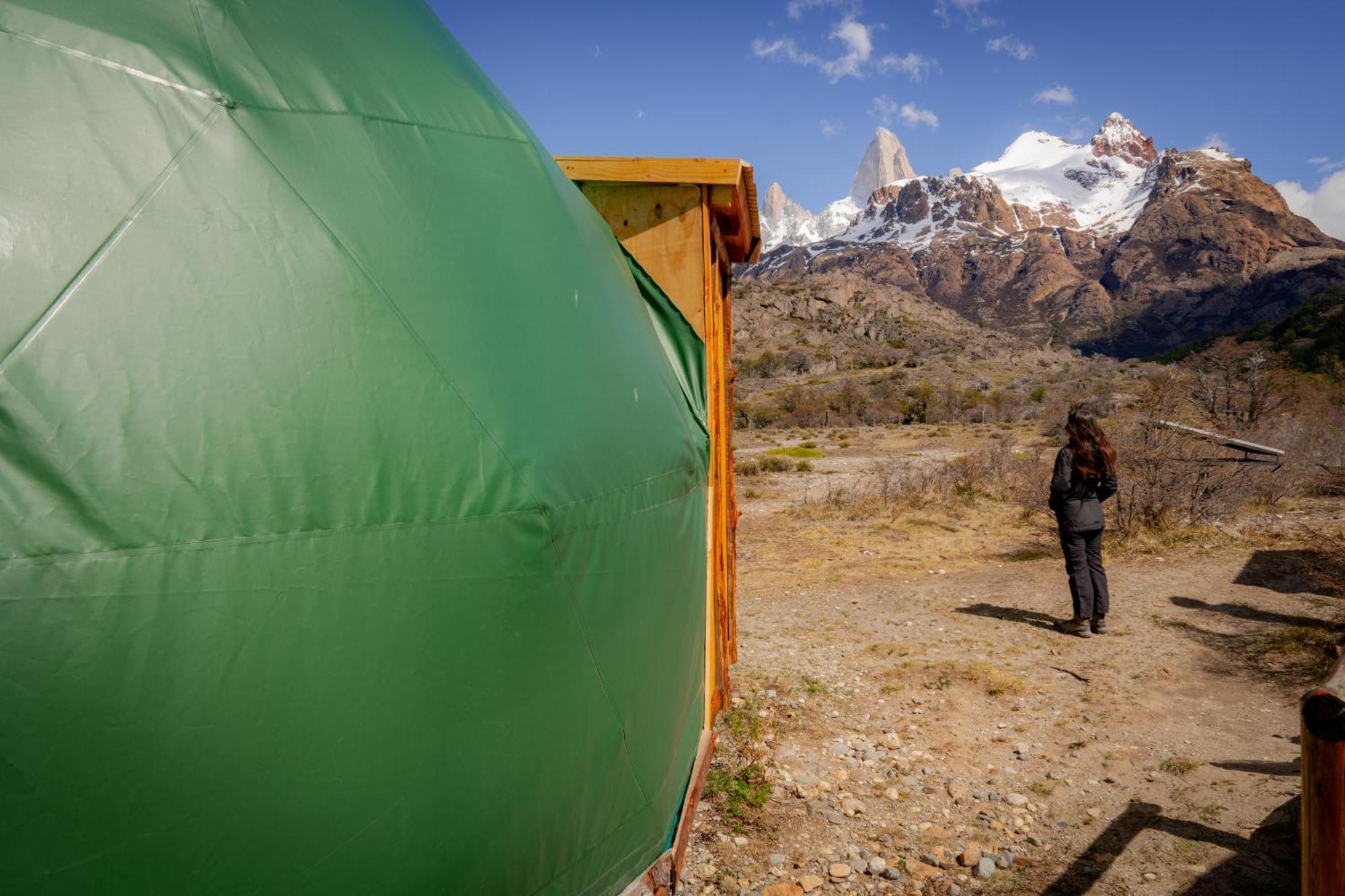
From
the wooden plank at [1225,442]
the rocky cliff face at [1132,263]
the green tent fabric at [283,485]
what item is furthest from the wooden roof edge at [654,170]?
the rocky cliff face at [1132,263]

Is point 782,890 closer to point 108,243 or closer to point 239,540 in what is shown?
point 239,540

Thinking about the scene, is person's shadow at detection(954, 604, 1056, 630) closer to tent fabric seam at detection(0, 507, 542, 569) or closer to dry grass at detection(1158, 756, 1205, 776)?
dry grass at detection(1158, 756, 1205, 776)

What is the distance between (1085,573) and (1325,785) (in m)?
4.59

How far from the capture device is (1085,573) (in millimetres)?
6051

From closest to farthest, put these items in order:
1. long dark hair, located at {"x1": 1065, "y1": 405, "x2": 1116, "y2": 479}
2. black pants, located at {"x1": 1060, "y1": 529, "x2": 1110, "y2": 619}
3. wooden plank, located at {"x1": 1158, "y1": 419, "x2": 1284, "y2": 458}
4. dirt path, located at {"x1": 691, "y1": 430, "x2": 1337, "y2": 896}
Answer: dirt path, located at {"x1": 691, "y1": 430, "x2": 1337, "y2": 896}
long dark hair, located at {"x1": 1065, "y1": 405, "x2": 1116, "y2": 479}
black pants, located at {"x1": 1060, "y1": 529, "x2": 1110, "y2": 619}
wooden plank, located at {"x1": 1158, "y1": 419, "x2": 1284, "y2": 458}

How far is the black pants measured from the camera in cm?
Result: 600

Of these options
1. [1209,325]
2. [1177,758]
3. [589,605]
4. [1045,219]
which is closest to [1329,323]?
[1177,758]

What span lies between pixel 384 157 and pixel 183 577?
115cm

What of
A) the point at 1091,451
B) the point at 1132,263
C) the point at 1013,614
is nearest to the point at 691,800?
the point at 1091,451

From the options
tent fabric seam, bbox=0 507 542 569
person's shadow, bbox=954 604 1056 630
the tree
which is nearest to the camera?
tent fabric seam, bbox=0 507 542 569

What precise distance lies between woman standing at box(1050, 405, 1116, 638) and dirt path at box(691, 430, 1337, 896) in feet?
0.88

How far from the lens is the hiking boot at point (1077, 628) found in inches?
240

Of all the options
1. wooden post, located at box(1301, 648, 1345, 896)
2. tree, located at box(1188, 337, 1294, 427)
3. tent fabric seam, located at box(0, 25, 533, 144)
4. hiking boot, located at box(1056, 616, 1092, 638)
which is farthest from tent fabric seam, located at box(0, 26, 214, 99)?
tree, located at box(1188, 337, 1294, 427)

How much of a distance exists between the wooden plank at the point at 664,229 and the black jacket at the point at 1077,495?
150 inches
